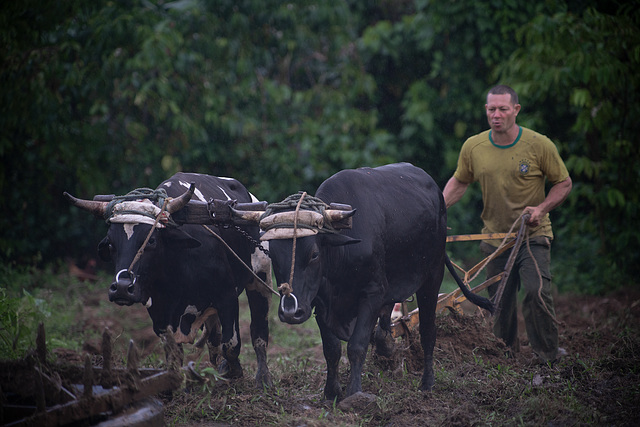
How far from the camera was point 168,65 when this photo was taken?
354 inches

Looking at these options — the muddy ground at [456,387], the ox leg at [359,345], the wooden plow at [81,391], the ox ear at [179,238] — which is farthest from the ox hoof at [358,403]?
the ox ear at [179,238]

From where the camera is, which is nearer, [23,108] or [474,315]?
[474,315]

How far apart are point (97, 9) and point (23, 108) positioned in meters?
1.66

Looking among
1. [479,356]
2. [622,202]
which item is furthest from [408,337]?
[622,202]

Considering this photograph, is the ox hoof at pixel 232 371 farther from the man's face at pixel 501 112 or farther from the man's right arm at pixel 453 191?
the man's face at pixel 501 112

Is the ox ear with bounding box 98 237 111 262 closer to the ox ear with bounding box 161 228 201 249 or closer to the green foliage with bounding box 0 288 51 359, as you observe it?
the ox ear with bounding box 161 228 201 249

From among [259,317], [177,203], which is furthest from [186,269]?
[259,317]

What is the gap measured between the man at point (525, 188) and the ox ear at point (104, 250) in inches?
123

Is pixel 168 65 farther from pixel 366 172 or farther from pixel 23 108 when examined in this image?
pixel 366 172

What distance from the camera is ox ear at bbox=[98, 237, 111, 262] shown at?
4.97 m

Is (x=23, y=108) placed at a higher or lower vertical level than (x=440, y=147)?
higher

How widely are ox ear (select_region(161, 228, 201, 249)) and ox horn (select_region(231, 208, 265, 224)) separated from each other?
368 mm

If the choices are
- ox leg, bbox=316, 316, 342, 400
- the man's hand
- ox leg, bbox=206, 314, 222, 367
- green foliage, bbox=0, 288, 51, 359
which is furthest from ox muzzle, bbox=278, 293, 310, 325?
the man's hand

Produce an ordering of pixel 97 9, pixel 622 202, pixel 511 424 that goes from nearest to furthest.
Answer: pixel 511 424
pixel 622 202
pixel 97 9
